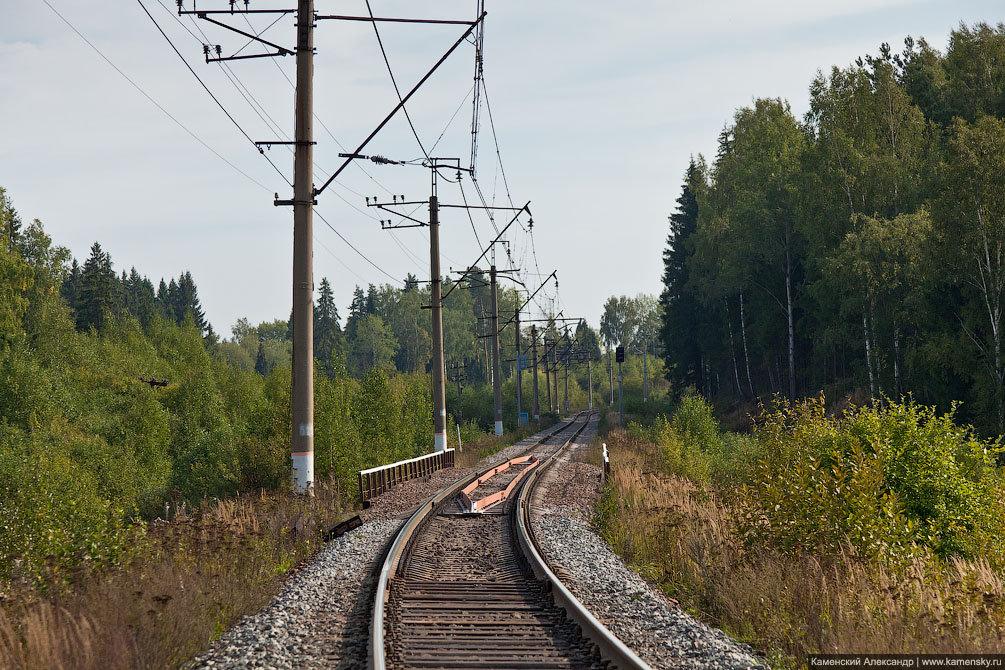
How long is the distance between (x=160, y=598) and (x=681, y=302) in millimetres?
65281

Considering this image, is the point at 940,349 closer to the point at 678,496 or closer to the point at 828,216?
the point at 828,216

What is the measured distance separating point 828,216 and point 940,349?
1015 cm

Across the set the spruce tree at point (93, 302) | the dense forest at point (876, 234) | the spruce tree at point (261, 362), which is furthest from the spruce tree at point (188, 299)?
the dense forest at point (876, 234)

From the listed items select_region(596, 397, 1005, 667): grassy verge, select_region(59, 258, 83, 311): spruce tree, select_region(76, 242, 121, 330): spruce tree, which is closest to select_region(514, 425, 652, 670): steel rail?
select_region(596, 397, 1005, 667): grassy verge

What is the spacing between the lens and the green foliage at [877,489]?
940cm

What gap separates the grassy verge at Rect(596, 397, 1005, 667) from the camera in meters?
7.04

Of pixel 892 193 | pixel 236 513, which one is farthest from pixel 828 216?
pixel 236 513

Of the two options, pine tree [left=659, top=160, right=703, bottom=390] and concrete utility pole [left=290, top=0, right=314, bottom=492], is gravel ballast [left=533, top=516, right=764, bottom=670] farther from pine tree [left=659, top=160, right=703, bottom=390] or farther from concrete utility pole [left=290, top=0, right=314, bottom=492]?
pine tree [left=659, top=160, right=703, bottom=390]

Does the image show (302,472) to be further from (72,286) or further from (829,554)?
(72,286)

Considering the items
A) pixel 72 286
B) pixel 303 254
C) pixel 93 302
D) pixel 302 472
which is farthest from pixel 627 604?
pixel 72 286

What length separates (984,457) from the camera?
10945 millimetres

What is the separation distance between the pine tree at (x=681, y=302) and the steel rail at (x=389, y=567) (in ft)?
168

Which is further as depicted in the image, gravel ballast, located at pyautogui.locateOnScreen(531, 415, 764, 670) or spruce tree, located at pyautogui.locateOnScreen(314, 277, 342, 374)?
spruce tree, located at pyautogui.locateOnScreen(314, 277, 342, 374)

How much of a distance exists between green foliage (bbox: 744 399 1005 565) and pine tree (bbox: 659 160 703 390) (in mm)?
56109
